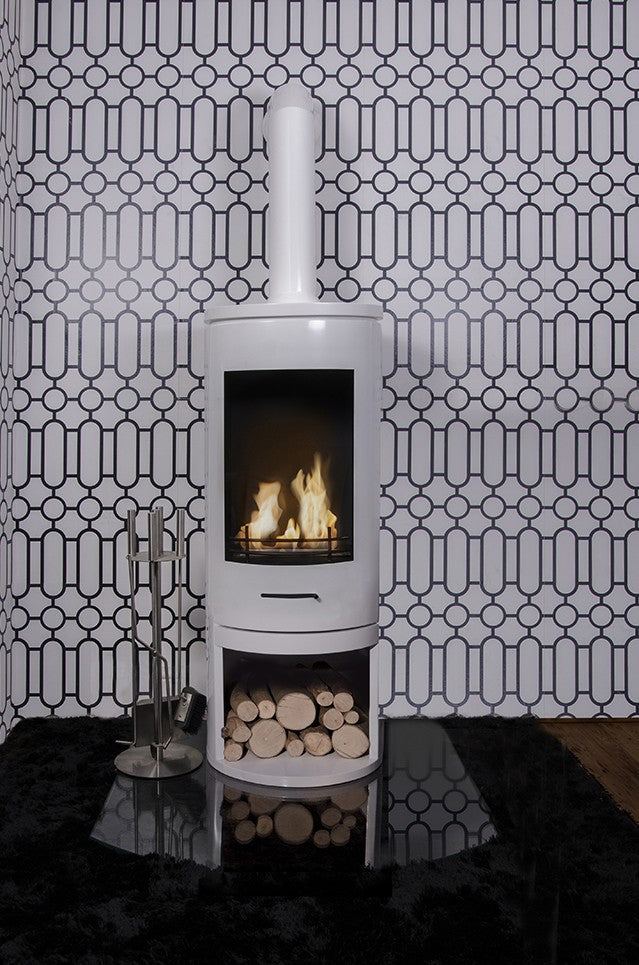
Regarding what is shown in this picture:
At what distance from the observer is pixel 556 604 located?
3.04 metres

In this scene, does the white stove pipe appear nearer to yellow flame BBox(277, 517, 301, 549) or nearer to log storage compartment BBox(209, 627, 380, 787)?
yellow flame BBox(277, 517, 301, 549)

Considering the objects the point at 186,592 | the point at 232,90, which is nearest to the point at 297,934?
the point at 186,592

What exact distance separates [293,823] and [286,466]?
3.07ft

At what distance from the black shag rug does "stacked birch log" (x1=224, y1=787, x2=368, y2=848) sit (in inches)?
8.2

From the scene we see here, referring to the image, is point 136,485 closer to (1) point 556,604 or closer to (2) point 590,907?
(1) point 556,604

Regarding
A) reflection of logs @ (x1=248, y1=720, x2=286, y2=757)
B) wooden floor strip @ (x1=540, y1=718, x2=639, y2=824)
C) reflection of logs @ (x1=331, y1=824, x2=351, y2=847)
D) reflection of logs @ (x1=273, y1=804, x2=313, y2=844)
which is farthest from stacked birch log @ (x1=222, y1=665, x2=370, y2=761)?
wooden floor strip @ (x1=540, y1=718, x2=639, y2=824)

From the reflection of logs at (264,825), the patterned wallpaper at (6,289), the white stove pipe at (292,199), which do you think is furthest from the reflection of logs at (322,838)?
the white stove pipe at (292,199)

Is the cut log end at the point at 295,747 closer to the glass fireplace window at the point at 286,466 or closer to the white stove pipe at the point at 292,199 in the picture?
the glass fireplace window at the point at 286,466

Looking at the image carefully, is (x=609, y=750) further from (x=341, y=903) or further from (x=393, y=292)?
(x=393, y=292)

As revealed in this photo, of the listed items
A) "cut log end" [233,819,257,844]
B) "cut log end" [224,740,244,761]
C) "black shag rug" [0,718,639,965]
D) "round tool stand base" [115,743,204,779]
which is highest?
"cut log end" [224,740,244,761]

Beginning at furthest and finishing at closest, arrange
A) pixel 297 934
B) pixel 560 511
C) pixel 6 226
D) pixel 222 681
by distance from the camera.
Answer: pixel 560 511 < pixel 6 226 < pixel 222 681 < pixel 297 934

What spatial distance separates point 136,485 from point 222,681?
81 cm

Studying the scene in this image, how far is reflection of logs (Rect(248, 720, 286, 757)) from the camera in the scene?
2477 millimetres

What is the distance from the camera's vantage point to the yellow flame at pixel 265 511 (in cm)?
249
